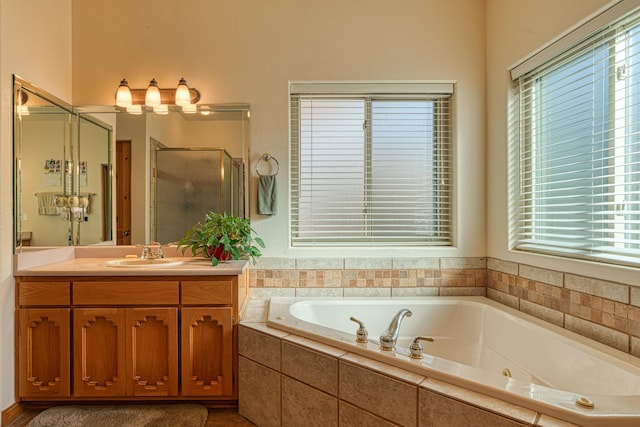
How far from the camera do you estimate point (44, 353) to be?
1.88m

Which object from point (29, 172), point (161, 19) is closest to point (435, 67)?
point (161, 19)

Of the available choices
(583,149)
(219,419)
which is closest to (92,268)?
(219,419)

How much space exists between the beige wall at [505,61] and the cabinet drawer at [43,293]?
2.59 m

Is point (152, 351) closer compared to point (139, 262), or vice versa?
point (152, 351)

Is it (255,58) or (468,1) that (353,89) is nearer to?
(255,58)

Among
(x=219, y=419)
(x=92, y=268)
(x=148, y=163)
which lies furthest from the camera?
(x=148, y=163)

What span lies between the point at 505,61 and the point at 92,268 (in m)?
2.78

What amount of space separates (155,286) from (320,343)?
959 millimetres

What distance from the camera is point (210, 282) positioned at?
6.24 feet

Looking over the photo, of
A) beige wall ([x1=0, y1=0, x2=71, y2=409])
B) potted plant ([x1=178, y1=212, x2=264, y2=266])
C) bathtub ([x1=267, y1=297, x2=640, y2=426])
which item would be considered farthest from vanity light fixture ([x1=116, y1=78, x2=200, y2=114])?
bathtub ([x1=267, y1=297, x2=640, y2=426])

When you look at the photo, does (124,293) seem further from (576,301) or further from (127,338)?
(576,301)

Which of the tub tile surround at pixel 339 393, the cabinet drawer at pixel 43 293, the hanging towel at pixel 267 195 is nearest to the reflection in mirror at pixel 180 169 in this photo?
the hanging towel at pixel 267 195

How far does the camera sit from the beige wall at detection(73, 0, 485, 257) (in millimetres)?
2418

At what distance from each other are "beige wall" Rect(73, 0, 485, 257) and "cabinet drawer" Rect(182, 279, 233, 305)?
59 centimetres
